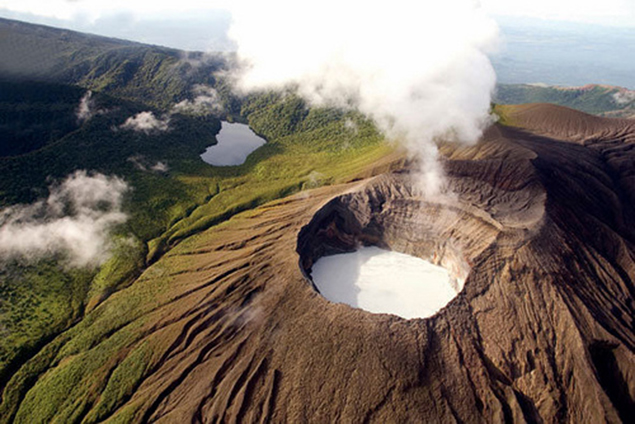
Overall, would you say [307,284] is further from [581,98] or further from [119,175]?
[581,98]

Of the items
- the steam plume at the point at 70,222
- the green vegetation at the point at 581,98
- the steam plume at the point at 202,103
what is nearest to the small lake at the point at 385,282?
the steam plume at the point at 70,222

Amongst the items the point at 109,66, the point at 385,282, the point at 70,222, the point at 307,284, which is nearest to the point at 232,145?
the point at 70,222

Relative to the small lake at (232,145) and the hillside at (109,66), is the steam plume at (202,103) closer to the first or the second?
the hillside at (109,66)

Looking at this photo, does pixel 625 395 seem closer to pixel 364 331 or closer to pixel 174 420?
pixel 364 331

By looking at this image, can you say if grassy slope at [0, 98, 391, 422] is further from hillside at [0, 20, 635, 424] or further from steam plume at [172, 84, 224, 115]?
steam plume at [172, 84, 224, 115]

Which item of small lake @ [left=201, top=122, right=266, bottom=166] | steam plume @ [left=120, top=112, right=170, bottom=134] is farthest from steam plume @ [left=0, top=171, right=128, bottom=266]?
small lake @ [left=201, top=122, right=266, bottom=166]

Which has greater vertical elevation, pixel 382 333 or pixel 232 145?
pixel 382 333

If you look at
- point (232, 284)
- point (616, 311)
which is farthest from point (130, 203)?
point (616, 311)

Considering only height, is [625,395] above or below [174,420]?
below
